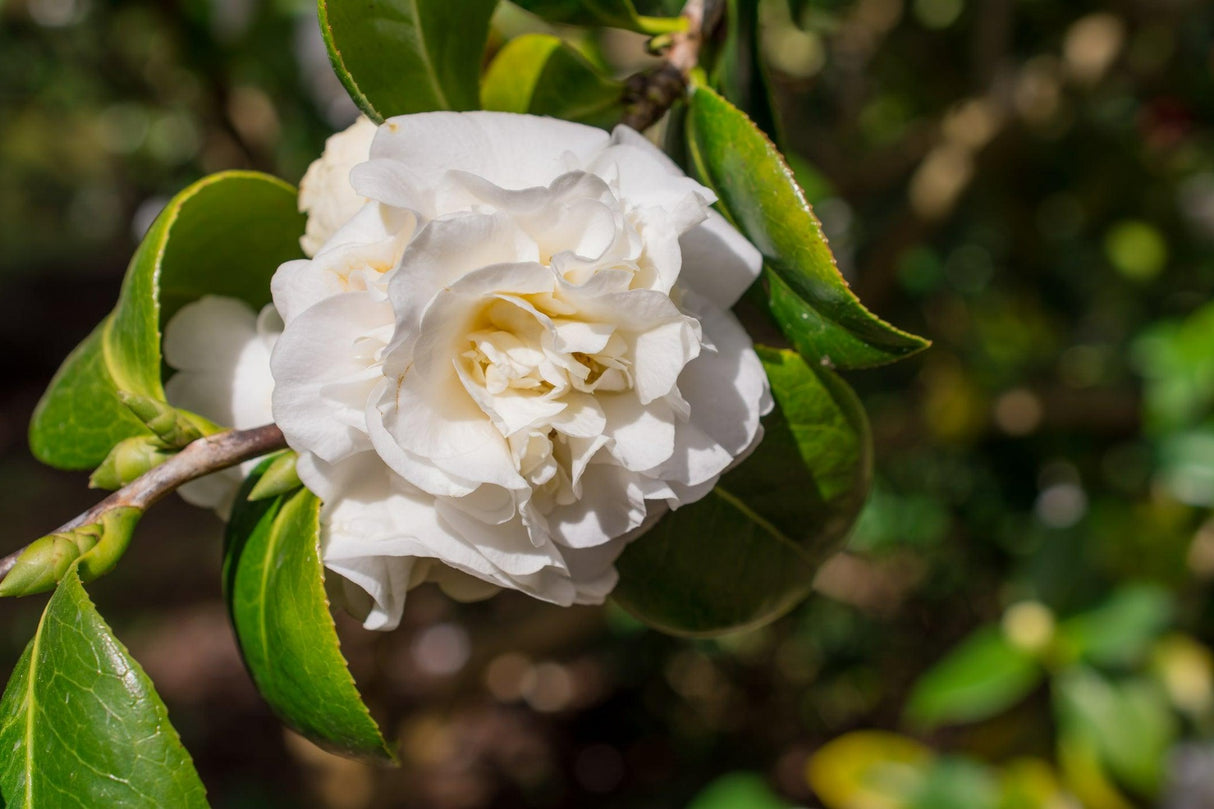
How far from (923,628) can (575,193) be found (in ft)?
8.32

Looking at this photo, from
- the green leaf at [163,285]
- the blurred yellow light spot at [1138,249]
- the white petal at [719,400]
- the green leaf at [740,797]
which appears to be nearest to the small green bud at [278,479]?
the green leaf at [163,285]

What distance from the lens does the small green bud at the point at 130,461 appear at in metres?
0.57

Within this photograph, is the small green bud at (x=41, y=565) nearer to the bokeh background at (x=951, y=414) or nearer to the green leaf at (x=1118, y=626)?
the bokeh background at (x=951, y=414)

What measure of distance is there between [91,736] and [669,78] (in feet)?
1.73

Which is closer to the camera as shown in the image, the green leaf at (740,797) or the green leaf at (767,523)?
the green leaf at (767,523)

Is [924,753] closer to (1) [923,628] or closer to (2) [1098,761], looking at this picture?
(2) [1098,761]

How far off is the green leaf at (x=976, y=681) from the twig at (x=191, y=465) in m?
1.27

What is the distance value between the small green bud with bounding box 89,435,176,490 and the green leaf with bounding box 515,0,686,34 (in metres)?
0.36

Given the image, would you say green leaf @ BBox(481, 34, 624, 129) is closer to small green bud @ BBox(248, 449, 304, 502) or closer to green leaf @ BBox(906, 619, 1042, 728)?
small green bud @ BBox(248, 449, 304, 502)

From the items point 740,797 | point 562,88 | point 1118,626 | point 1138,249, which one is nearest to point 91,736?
point 562,88

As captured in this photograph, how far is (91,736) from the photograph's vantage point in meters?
0.51

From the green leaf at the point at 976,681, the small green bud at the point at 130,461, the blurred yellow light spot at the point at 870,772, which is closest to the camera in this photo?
the small green bud at the point at 130,461

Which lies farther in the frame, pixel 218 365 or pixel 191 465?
pixel 218 365

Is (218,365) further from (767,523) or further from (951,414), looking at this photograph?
(951,414)
